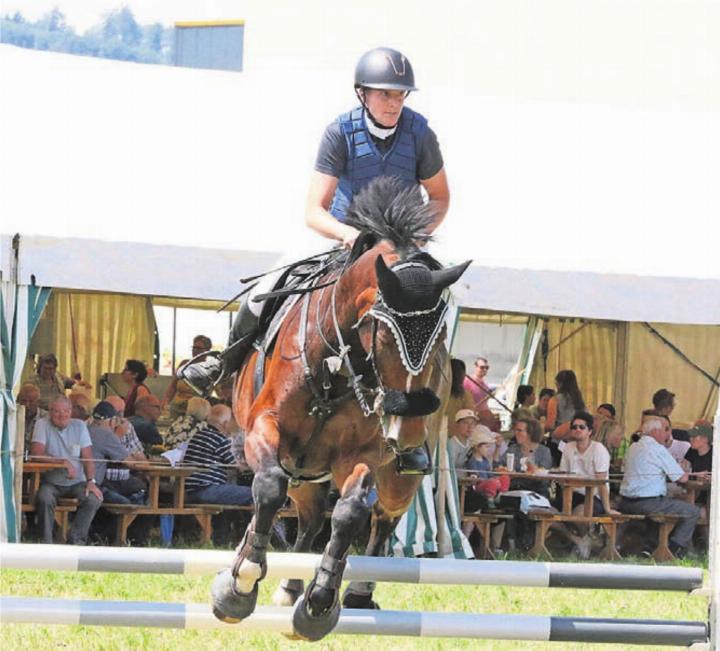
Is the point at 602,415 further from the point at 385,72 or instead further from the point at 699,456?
the point at 385,72

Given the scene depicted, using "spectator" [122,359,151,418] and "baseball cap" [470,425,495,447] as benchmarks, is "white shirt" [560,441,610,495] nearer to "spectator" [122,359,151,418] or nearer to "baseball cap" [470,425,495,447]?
"baseball cap" [470,425,495,447]

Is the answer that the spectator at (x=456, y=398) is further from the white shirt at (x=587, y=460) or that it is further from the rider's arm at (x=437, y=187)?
the rider's arm at (x=437, y=187)

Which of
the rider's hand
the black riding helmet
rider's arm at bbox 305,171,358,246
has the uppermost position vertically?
the black riding helmet

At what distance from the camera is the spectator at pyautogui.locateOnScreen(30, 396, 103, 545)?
11.5m

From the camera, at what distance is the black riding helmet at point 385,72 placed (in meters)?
6.43

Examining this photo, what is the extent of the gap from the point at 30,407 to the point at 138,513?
146 cm

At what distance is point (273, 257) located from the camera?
37.0 feet

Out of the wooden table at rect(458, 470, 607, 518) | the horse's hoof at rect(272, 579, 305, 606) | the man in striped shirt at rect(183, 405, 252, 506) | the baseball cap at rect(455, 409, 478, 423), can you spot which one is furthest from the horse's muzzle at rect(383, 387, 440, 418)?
the baseball cap at rect(455, 409, 478, 423)

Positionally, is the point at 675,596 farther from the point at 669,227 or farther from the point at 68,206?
the point at 68,206

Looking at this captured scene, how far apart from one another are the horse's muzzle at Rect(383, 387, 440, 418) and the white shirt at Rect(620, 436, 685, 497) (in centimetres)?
808

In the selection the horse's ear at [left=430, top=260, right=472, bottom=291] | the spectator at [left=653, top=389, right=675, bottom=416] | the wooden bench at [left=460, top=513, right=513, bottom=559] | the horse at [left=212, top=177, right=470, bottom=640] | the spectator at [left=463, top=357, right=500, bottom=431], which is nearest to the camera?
the horse at [left=212, top=177, right=470, bottom=640]

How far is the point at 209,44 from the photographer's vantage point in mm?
37438

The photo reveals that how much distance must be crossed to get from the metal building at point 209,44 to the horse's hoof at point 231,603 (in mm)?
30821

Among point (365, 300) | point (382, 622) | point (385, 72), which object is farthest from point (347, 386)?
point (385, 72)
